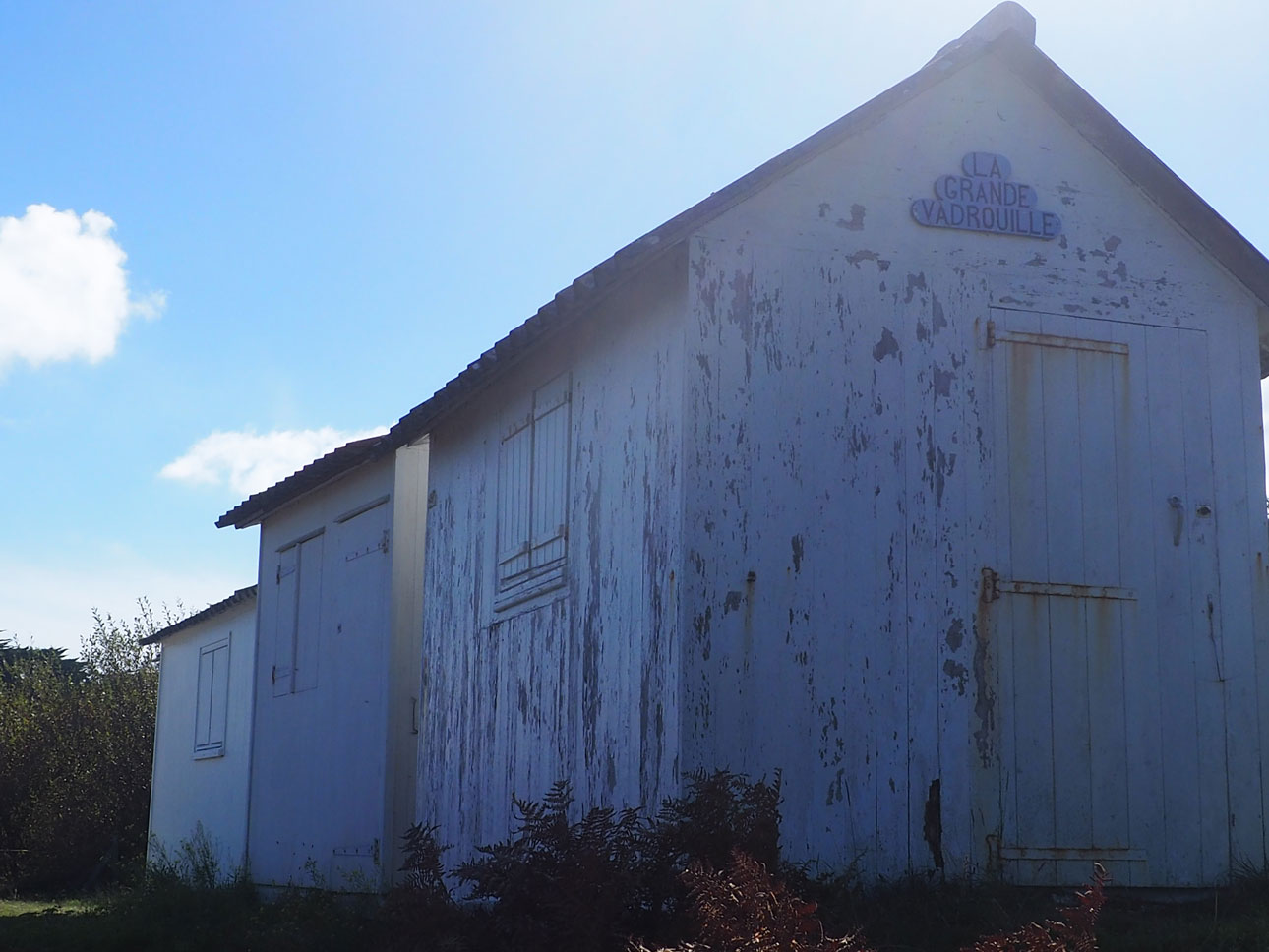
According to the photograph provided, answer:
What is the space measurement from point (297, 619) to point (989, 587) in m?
8.99

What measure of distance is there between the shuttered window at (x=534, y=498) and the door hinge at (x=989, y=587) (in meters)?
2.72

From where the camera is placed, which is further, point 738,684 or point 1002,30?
point 1002,30

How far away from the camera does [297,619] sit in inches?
620

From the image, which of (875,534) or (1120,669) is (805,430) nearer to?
(875,534)

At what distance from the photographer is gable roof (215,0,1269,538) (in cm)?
846

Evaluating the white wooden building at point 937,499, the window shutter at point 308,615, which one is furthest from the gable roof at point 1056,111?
the window shutter at point 308,615

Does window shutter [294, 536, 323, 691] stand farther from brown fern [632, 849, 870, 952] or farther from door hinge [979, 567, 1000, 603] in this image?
brown fern [632, 849, 870, 952]

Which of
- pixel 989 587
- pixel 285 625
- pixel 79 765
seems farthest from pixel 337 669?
pixel 79 765

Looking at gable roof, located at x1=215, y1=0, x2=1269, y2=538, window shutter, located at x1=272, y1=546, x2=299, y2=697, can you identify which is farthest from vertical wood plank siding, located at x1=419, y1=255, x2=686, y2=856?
window shutter, located at x1=272, y1=546, x2=299, y2=697

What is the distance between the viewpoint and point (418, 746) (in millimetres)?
12703

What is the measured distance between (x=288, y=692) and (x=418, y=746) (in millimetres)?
3493

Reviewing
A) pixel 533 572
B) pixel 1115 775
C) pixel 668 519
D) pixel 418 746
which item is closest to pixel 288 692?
pixel 418 746

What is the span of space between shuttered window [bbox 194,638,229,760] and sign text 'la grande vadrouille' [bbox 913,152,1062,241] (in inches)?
523

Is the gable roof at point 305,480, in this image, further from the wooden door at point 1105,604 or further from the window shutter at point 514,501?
the wooden door at point 1105,604
